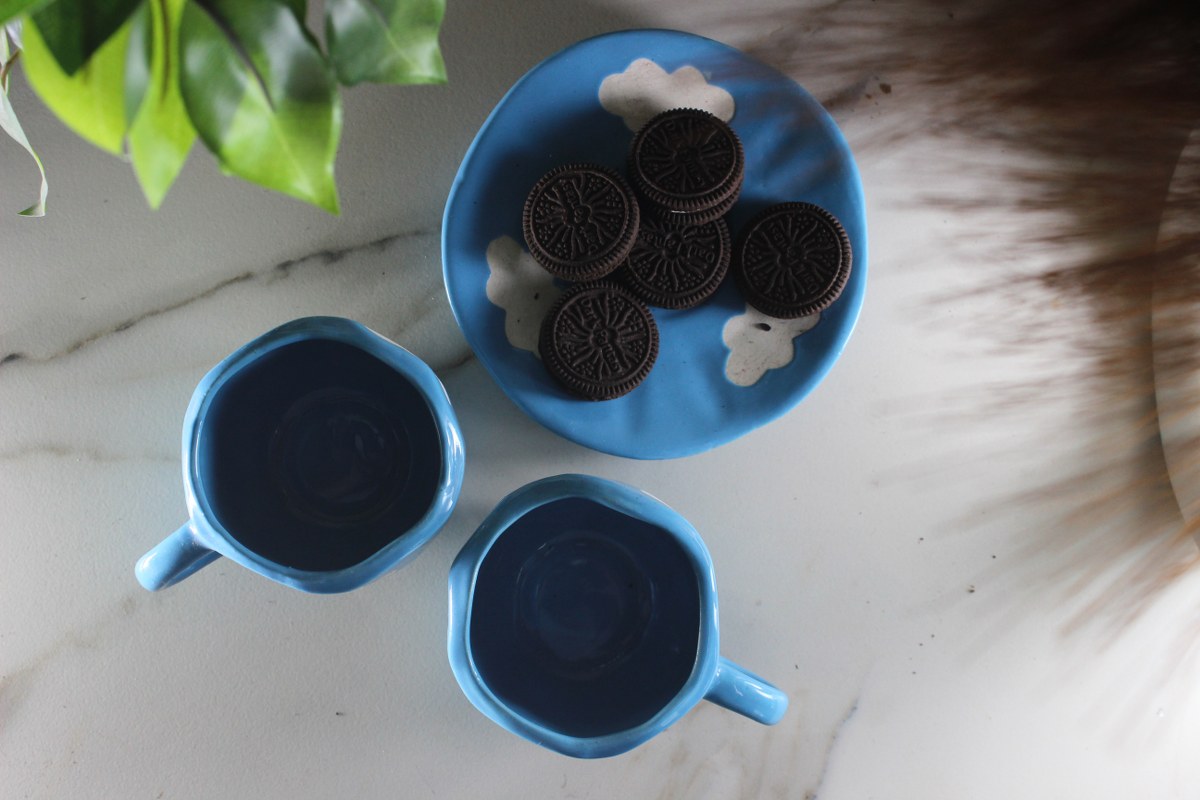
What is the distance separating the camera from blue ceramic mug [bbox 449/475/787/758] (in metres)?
0.58

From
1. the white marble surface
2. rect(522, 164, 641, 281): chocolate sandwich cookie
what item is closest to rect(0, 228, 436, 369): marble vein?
the white marble surface

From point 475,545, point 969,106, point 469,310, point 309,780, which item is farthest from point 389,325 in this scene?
point 969,106

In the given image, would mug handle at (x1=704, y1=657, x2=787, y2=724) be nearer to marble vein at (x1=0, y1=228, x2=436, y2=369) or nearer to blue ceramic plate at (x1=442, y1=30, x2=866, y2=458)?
blue ceramic plate at (x1=442, y1=30, x2=866, y2=458)

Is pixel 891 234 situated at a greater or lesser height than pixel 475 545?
greater

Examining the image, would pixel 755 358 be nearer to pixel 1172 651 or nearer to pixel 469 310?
pixel 469 310

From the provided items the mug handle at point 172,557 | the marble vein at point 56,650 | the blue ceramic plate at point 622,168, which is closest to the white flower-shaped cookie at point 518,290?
the blue ceramic plate at point 622,168

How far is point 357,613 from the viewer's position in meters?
0.70

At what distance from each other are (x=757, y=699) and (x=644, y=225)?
1.11ft

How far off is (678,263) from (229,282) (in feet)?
1.14

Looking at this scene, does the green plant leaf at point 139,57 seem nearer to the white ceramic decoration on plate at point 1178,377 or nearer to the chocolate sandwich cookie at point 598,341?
the chocolate sandwich cookie at point 598,341

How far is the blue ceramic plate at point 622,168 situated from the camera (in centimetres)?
64

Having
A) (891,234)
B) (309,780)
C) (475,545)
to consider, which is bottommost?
(309,780)

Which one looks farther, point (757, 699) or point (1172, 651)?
point (1172, 651)

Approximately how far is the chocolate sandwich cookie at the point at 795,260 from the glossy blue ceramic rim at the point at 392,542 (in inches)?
9.6
